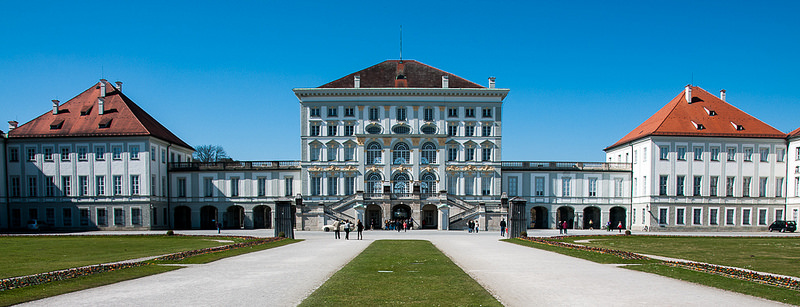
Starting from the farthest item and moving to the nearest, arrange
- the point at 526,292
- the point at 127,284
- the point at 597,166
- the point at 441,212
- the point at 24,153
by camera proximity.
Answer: the point at 597,166 → the point at 24,153 → the point at 441,212 → the point at 127,284 → the point at 526,292

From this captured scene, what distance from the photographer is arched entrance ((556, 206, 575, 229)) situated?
65062 mm

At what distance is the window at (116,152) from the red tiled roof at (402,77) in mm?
21986

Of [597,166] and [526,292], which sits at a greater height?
[597,166]

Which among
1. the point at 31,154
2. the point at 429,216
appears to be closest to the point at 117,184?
the point at 31,154

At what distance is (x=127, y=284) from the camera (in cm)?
1436

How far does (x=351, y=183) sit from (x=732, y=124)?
132 feet

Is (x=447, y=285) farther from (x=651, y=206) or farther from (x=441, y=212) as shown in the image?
(x=651, y=206)

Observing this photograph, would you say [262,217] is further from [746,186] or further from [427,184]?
[746,186]

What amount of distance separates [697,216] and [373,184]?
33.6 m

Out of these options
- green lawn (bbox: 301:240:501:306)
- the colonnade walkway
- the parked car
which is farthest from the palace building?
green lawn (bbox: 301:240:501:306)

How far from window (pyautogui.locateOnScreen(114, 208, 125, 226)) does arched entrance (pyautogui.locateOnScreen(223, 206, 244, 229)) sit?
10.6 metres

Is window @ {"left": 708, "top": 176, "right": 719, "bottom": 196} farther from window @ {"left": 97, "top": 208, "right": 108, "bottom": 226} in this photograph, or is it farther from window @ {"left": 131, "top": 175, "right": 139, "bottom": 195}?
window @ {"left": 97, "top": 208, "right": 108, "bottom": 226}

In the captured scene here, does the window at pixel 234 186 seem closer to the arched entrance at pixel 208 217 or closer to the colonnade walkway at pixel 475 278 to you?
the arched entrance at pixel 208 217

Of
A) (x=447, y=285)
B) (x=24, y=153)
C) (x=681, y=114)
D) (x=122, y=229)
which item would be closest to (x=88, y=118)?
(x=24, y=153)
